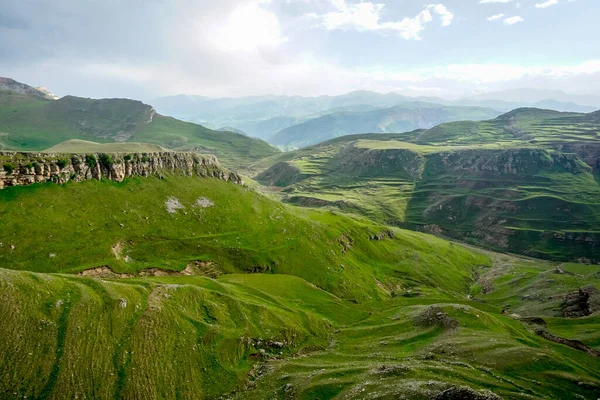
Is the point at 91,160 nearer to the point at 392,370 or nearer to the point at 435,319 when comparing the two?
the point at 392,370

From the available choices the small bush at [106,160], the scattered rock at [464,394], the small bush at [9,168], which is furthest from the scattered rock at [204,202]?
the scattered rock at [464,394]

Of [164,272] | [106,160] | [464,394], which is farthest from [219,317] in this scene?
[106,160]

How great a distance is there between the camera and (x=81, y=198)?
319ft

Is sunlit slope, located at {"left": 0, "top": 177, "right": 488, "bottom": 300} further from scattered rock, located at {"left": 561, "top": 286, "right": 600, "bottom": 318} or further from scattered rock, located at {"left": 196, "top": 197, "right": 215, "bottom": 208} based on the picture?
scattered rock, located at {"left": 561, "top": 286, "right": 600, "bottom": 318}

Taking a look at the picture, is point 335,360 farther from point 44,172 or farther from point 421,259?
point 421,259

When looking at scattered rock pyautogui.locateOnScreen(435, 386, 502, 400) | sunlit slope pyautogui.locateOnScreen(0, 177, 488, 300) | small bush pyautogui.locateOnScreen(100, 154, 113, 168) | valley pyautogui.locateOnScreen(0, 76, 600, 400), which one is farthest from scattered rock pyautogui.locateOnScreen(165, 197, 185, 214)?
scattered rock pyautogui.locateOnScreen(435, 386, 502, 400)

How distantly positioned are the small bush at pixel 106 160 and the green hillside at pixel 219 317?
651 centimetres

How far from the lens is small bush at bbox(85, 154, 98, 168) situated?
104750 mm

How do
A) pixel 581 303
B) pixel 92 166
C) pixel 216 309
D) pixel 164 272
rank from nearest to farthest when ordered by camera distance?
→ pixel 216 309 → pixel 164 272 → pixel 92 166 → pixel 581 303

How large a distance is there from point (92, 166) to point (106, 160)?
4.70 m

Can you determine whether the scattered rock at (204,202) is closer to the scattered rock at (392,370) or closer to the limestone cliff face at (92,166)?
the limestone cliff face at (92,166)

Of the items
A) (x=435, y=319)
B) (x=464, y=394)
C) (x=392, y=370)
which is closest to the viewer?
(x=464, y=394)

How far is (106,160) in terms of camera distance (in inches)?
4274

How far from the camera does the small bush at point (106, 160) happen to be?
108 m
